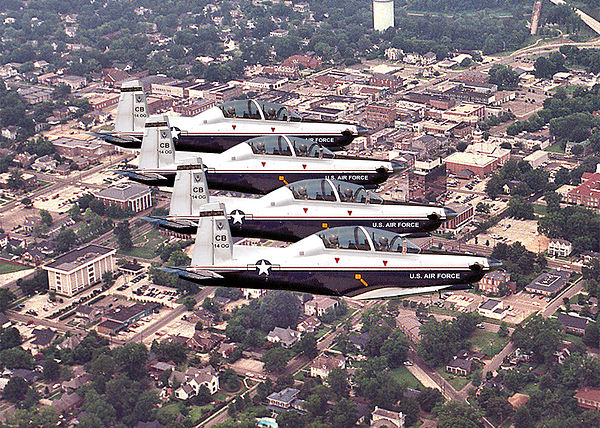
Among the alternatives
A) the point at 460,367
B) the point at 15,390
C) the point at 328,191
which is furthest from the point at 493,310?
the point at 328,191

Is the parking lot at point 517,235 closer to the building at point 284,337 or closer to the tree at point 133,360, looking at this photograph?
the building at point 284,337

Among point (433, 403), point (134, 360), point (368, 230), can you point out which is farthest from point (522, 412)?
point (368, 230)

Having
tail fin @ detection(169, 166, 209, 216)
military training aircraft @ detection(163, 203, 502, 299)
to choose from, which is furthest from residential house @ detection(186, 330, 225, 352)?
military training aircraft @ detection(163, 203, 502, 299)

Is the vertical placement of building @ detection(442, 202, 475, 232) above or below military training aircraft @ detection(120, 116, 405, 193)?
below

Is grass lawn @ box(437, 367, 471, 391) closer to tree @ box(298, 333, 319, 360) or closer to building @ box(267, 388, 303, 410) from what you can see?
tree @ box(298, 333, 319, 360)

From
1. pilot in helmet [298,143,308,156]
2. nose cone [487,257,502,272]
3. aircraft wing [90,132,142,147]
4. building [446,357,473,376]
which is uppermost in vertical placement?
pilot in helmet [298,143,308,156]

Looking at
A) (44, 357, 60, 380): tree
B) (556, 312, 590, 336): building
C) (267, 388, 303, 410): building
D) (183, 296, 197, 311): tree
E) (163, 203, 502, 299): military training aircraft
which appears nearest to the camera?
(163, 203, 502, 299): military training aircraft
